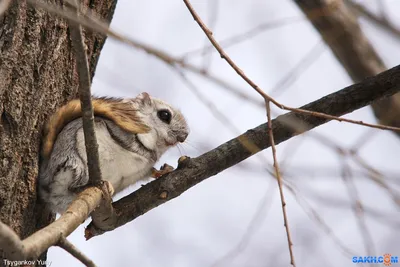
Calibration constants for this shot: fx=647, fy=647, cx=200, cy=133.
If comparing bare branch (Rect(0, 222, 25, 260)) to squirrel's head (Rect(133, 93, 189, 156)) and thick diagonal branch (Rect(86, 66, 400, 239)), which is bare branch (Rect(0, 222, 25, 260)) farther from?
squirrel's head (Rect(133, 93, 189, 156))

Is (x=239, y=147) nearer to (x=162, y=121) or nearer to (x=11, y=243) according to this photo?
(x=162, y=121)

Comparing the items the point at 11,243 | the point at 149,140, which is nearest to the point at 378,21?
the point at 11,243

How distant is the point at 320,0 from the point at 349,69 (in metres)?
0.32

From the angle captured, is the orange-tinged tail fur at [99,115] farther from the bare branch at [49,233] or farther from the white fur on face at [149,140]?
the bare branch at [49,233]

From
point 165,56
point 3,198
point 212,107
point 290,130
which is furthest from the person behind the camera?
point 290,130

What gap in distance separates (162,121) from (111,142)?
53 centimetres

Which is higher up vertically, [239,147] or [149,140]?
[149,140]

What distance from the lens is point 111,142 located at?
2717 millimetres

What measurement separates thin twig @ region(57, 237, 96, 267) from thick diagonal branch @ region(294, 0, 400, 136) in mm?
1315

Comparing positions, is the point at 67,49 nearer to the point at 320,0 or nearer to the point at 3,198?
the point at 3,198

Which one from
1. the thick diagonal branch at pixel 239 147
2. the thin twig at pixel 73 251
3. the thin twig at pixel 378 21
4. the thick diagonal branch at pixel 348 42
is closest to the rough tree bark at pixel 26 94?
the thick diagonal branch at pixel 239 147

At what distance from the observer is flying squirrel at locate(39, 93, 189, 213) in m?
2.50

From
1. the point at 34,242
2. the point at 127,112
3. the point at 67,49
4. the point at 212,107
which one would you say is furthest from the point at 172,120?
the point at 34,242

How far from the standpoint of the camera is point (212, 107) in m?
1.70
